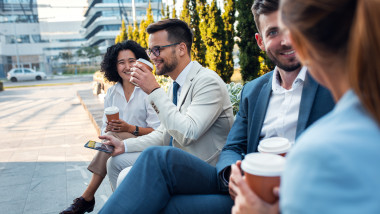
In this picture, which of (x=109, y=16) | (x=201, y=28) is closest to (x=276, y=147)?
(x=201, y=28)

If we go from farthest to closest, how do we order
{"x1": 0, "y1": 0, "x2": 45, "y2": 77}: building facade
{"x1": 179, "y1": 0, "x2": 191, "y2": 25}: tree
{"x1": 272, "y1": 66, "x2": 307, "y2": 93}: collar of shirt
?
A: {"x1": 0, "y1": 0, "x2": 45, "y2": 77}: building facade, {"x1": 179, "y1": 0, "x2": 191, "y2": 25}: tree, {"x1": 272, "y1": 66, "x2": 307, "y2": 93}: collar of shirt

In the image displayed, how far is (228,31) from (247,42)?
302 centimetres

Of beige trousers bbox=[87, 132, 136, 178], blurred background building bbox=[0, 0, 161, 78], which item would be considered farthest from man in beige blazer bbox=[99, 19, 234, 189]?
blurred background building bbox=[0, 0, 161, 78]

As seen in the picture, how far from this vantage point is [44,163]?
15.8 ft

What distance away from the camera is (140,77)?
226 cm

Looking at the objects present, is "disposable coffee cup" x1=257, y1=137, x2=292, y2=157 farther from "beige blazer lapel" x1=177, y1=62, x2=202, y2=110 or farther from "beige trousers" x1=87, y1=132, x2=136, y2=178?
"beige trousers" x1=87, y1=132, x2=136, y2=178

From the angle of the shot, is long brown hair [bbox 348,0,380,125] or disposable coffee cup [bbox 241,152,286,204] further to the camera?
disposable coffee cup [bbox 241,152,286,204]

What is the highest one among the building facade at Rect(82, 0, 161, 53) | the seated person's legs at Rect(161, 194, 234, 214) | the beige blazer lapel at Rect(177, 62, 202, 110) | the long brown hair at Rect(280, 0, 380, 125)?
the building facade at Rect(82, 0, 161, 53)

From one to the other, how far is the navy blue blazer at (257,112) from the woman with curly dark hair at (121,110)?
121 cm

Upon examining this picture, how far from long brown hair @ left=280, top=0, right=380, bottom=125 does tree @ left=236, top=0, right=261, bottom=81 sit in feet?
17.6

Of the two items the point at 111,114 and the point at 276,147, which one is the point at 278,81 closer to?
the point at 276,147

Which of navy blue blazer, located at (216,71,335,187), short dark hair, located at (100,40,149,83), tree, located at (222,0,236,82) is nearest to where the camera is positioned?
navy blue blazer, located at (216,71,335,187)

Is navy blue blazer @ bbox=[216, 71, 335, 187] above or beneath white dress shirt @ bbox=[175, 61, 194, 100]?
beneath

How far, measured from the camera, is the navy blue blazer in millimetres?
1640
